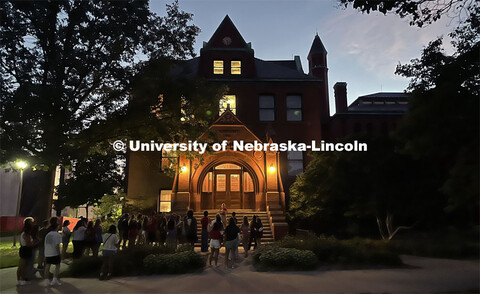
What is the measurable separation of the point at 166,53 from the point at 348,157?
1129 centimetres

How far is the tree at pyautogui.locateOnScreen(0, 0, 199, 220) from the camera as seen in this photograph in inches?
484

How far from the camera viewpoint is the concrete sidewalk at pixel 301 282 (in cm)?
602

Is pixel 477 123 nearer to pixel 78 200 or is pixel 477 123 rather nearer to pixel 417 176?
pixel 417 176

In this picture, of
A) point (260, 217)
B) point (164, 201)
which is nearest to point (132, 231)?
point (260, 217)

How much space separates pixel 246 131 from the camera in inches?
776

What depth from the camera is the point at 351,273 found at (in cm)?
904

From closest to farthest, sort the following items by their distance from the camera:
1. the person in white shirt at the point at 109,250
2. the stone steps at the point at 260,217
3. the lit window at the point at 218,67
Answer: the person in white shirt at the point at 109,250
the stone steps at the point at 260,217
the lit window at the point at 218,67

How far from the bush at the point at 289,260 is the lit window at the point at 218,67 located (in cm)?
1636

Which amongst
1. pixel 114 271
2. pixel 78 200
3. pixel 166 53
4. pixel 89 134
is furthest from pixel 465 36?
pixel 78 200

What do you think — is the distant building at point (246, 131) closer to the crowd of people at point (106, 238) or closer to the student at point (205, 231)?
the crowd of people at point (106, 238)

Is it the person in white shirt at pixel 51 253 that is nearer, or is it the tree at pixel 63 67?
the person in white shirt at pixel 51 253

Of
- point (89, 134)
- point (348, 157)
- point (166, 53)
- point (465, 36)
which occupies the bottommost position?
point (348, 157)

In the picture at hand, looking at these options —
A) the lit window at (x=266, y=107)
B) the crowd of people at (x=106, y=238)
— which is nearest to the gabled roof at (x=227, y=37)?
the lit window at (x=266, y=107)

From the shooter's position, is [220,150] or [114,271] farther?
[220,150]
